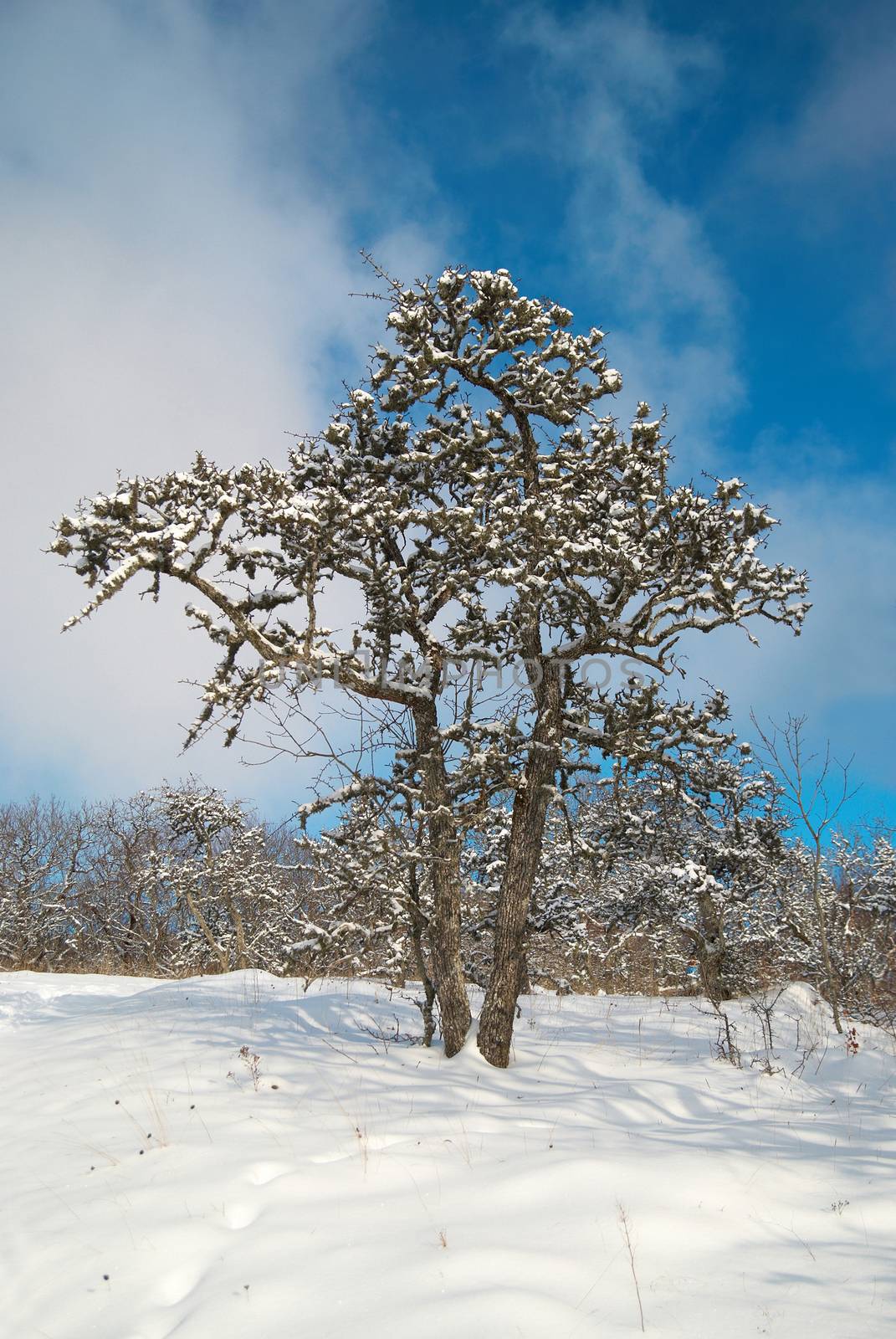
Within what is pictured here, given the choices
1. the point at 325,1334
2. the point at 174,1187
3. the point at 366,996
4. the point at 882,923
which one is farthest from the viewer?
the point at 882,923

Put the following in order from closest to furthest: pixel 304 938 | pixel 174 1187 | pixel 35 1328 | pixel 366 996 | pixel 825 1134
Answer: pixel 35 1328
pixel 174 1187
pixel 825 1134
pixel 304 938
pixel 366 996

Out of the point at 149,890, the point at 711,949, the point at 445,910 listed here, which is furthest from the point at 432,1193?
the point at 149,890

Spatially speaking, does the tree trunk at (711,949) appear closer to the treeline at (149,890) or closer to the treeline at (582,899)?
the treeline at (582,899)

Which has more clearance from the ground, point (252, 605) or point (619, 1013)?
point (252, 605)

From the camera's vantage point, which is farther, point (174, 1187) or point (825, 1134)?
point (825, 1134)

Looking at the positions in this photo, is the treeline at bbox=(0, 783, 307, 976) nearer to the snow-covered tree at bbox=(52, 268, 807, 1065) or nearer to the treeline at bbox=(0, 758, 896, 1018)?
Result: the treeline at bbox=(0, 758, 896, 1018)

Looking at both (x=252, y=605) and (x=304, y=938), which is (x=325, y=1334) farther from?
(x=252, y=605)

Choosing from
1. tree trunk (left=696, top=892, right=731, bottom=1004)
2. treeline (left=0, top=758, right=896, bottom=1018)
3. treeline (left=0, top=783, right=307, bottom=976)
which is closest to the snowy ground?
treeline (left=0, top=758, right=896, bottom=1018)

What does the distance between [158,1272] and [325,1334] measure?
44.1 inches

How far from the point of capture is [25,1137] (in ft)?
19.2

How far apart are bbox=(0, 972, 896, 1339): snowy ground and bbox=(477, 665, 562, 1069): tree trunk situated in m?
0.34

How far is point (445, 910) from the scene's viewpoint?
26.9 feet

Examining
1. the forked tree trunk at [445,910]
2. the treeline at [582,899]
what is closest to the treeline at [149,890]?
the treeline at [582,899]

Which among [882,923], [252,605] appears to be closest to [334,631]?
[252,605]
